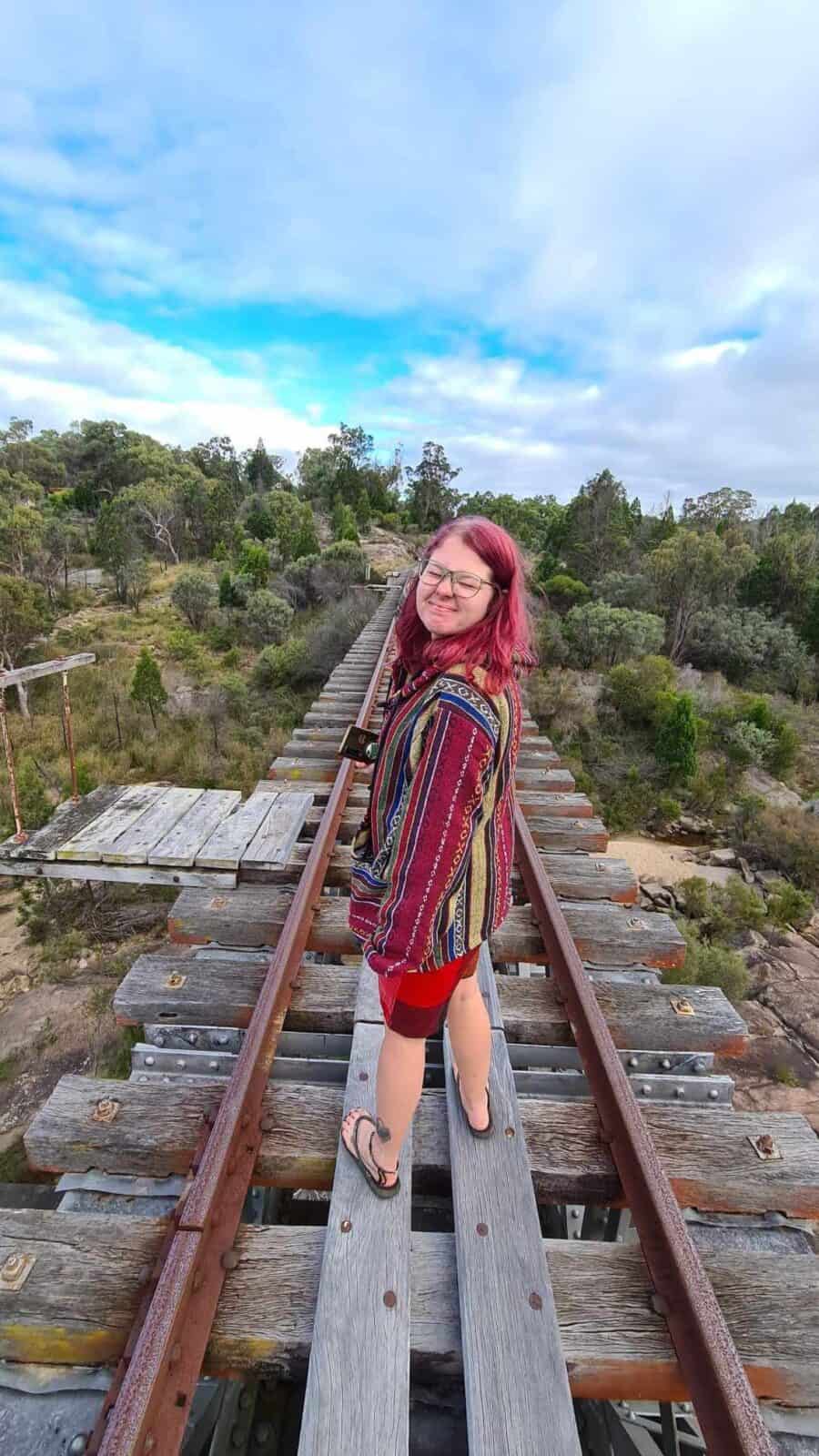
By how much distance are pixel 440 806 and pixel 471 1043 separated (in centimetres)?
76

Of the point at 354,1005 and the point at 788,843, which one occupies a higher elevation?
the point at 354,1005

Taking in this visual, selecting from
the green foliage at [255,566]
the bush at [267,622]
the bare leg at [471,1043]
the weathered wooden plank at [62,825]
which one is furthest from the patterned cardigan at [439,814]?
the green foliage at [255,566]

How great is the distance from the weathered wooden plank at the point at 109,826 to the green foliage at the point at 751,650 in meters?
16.1

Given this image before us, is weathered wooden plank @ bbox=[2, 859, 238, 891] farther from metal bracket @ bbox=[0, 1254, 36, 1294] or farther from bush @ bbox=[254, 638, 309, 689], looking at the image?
bush @ bbox=[254, 638, 309, 689]

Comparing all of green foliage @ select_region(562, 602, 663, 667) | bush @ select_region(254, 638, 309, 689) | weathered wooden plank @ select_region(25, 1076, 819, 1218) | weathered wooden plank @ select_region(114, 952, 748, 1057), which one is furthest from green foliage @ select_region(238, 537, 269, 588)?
weathered wooden plank @ select_region(25, 1076, 819, 1218)

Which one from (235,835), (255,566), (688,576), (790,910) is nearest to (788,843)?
(790,910)

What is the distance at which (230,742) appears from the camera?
10039 millimetres

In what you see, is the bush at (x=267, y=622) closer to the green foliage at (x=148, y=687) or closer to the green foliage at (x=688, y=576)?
the green foliage at (x=148, y=687)

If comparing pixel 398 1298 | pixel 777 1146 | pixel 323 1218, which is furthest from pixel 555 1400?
pixel 323 1218

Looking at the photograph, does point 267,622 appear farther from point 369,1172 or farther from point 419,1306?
point 419,1306

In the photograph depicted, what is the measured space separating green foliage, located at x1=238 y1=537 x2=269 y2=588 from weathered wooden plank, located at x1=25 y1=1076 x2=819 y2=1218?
17788 mm

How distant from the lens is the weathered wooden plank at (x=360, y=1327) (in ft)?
3.81

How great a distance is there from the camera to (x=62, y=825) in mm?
4281

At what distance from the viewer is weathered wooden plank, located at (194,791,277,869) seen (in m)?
3.47
